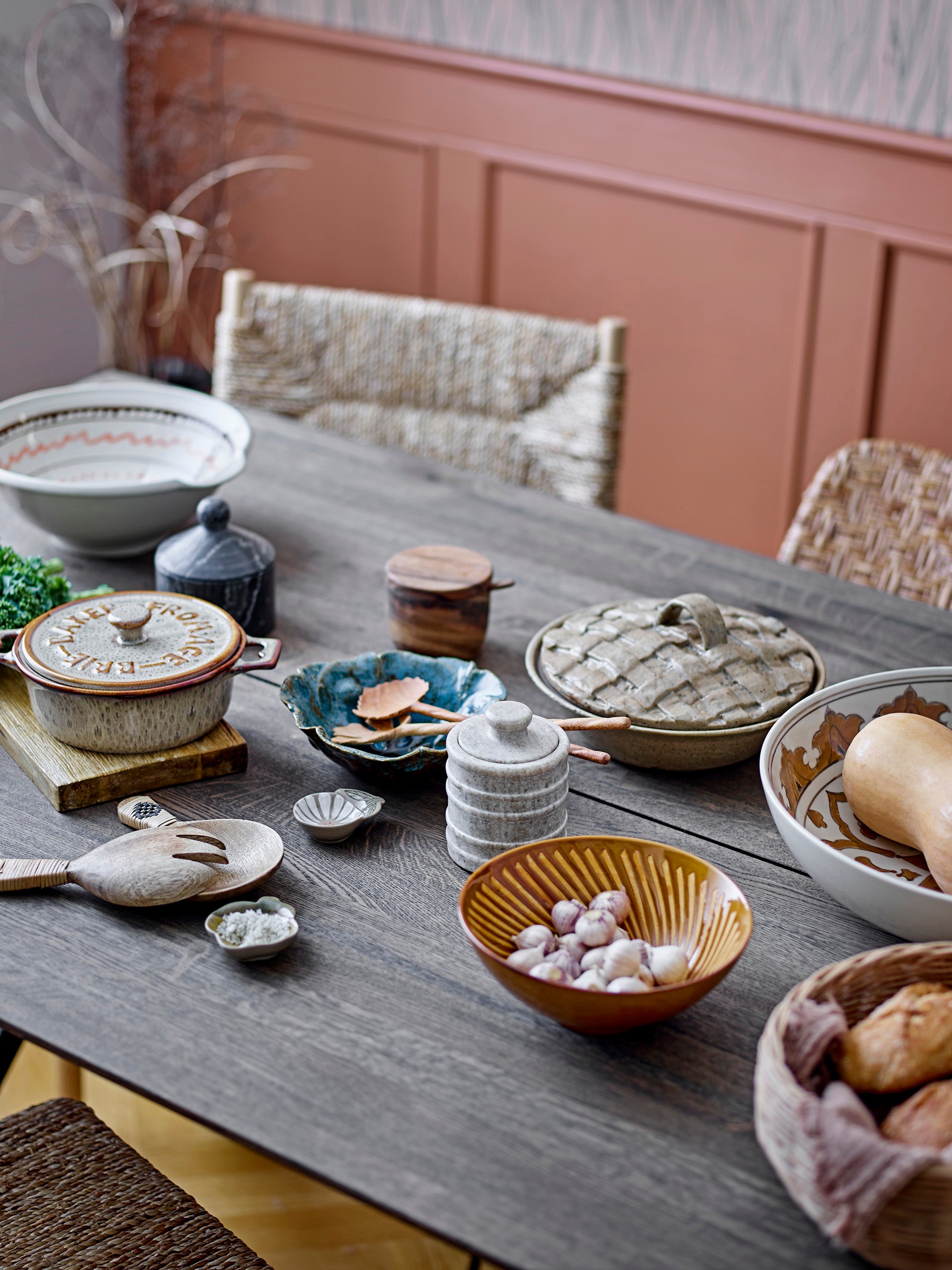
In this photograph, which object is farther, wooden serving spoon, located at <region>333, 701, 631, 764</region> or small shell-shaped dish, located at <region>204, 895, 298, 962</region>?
wooden serving spoon, located at <region>333, 701, 631, 764</region>

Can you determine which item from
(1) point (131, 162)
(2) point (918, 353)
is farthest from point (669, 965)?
(1) point (131, 162)

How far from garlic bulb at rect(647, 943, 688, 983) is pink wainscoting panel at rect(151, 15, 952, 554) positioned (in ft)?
6.65

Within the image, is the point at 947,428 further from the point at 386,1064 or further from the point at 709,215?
the point at 386,1064

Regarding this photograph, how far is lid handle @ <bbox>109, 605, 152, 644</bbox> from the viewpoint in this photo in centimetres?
104

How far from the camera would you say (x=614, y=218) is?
2.79 m

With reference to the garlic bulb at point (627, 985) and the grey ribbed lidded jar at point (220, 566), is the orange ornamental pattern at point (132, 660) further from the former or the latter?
the garlic bulb at point (627, 985)

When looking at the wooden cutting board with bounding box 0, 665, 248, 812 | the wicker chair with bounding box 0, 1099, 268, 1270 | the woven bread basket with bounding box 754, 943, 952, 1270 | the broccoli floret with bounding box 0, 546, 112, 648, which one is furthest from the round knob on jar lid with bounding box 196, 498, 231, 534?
the woven bread basket with bounding box 754, 943, 952, 1270

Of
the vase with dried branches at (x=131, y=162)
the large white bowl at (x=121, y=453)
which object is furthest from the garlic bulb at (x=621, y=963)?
the vase with dried branches at (x=131, y=162)

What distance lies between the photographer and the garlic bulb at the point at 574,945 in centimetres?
81

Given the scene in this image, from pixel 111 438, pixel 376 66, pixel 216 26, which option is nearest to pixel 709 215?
pixel 376 66

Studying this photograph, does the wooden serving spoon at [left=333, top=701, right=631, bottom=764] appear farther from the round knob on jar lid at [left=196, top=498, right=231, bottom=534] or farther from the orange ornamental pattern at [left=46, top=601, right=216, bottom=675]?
the round knob on jar lid at [left=196, top=498, right=231, bottom=534]

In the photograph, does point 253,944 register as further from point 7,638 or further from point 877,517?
point 877,517

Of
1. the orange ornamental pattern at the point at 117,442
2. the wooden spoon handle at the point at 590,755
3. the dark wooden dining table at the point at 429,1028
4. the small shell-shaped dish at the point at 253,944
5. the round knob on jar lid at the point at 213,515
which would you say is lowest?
the dark wooden dining table at the point at 429,1028

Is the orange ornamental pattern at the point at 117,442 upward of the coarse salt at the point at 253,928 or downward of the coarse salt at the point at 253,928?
upward
